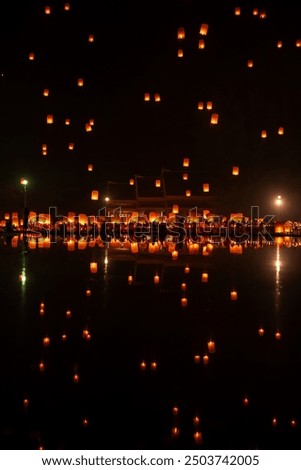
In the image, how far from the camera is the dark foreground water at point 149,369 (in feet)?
8.27

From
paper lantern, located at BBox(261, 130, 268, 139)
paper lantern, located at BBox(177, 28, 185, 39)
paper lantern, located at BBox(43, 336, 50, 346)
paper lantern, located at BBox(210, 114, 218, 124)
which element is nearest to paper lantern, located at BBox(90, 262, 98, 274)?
paper lantern, located at BBox(43, 336, 50, 346)

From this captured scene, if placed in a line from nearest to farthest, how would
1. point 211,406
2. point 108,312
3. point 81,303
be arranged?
point 211,406, point 108,312, point 81,303

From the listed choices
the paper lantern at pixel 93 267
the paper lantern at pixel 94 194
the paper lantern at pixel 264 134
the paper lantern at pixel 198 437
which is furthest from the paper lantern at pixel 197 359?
the paper lantern at pixel 264 134

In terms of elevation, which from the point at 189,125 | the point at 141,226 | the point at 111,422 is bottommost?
the point at 111,422

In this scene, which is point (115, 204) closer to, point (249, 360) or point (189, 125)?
point (189, 125)

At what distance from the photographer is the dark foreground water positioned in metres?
2.52

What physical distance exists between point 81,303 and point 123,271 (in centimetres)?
316

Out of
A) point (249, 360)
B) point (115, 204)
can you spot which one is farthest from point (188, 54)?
point (249, 360)

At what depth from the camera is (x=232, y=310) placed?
5.51 meters

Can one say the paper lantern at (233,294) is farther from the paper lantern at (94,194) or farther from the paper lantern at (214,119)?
the paper lantern at (94,194)

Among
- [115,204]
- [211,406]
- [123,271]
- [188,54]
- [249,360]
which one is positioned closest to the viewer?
[211,406]

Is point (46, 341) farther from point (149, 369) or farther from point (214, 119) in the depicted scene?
point (214, 119)

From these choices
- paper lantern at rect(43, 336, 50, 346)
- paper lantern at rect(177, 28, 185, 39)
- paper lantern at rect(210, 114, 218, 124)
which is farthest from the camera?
paper lantern at rect(210, 114, 218, 124)

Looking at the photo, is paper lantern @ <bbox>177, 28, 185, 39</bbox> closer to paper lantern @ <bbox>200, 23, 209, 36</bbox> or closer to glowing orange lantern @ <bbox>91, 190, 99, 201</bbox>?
paper lantern @ <bbox>200, 23, 209, 36</bbox>
